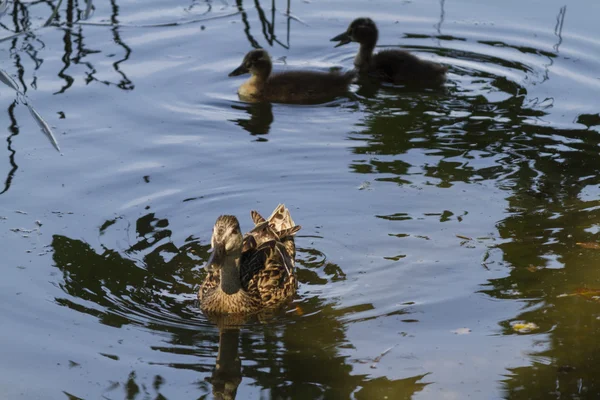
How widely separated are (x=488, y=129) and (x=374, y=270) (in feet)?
8.06

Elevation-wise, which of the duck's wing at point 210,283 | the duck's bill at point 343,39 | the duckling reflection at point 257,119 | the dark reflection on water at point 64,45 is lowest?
the duck's wing at point 210,283

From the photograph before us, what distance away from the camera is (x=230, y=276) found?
5637 mm

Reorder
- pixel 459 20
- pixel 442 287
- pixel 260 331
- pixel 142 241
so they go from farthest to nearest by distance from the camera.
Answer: pixel 459 20 < pixel 142 241 < pixel 442 287 < pixel 260 331

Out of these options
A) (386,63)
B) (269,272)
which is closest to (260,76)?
(386,63)

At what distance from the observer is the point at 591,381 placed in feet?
15.9

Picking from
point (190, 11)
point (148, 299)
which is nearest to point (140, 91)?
point (190, 11)

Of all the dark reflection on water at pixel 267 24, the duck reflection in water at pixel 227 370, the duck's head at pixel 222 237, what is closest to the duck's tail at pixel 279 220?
the duck's head at pixel 222 237

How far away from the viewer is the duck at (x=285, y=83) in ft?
28.8

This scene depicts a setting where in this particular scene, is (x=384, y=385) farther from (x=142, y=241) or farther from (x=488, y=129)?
(x=488, y=129)

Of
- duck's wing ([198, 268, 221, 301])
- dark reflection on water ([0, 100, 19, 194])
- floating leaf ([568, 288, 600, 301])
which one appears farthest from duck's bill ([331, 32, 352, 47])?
floating leaf ([568, 288, 600, 301])

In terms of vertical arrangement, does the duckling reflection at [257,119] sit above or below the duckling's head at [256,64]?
below

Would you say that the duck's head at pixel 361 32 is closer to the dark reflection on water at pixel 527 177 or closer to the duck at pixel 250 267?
the dark reflection on water at pixel 527 177

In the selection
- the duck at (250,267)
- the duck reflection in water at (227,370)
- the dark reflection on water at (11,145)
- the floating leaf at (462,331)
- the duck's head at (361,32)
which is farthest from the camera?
the duck's head at (361,32)

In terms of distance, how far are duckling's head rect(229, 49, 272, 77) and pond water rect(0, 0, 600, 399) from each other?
0.22 m
